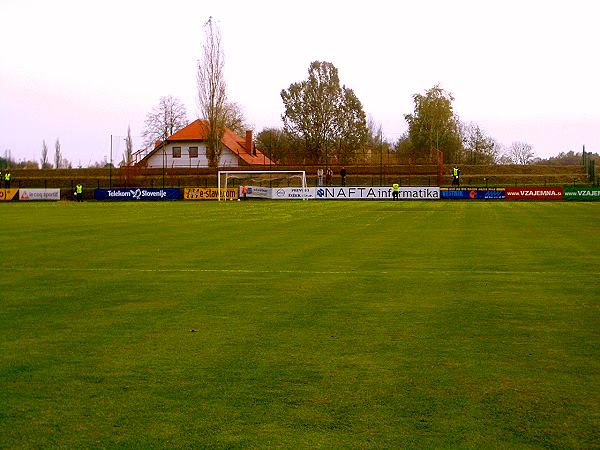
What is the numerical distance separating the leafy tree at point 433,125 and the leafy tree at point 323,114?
24.3 ft

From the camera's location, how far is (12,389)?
6277mm

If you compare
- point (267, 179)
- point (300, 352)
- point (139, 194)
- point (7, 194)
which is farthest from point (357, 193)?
point (300, 352)

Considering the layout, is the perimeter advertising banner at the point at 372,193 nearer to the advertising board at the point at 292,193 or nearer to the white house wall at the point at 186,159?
the advertising board at the point at 292,193

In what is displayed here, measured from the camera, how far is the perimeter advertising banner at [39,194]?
64562mm

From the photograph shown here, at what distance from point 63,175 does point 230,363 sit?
80.3m

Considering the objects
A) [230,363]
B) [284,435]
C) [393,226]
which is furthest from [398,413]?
[393,226]

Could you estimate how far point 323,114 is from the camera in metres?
94.2

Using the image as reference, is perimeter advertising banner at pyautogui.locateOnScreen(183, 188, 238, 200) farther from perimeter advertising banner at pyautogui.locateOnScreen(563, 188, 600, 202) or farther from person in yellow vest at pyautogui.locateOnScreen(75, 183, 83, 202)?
perimeter advertising banner at pyautogui.locateOnScreen(563, 188, 600, 202)

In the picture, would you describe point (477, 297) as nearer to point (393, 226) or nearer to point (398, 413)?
point (398, 413)

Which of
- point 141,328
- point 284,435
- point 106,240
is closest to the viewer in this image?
point 284,435

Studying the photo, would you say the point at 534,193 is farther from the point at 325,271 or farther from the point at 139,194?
the point at 325,271

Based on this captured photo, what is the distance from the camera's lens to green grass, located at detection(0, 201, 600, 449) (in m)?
5.34

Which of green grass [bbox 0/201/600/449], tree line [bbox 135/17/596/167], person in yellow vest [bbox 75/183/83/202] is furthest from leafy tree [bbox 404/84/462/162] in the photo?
green grass [bbox 0/201/600/449]

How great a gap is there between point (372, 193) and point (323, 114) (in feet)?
110
